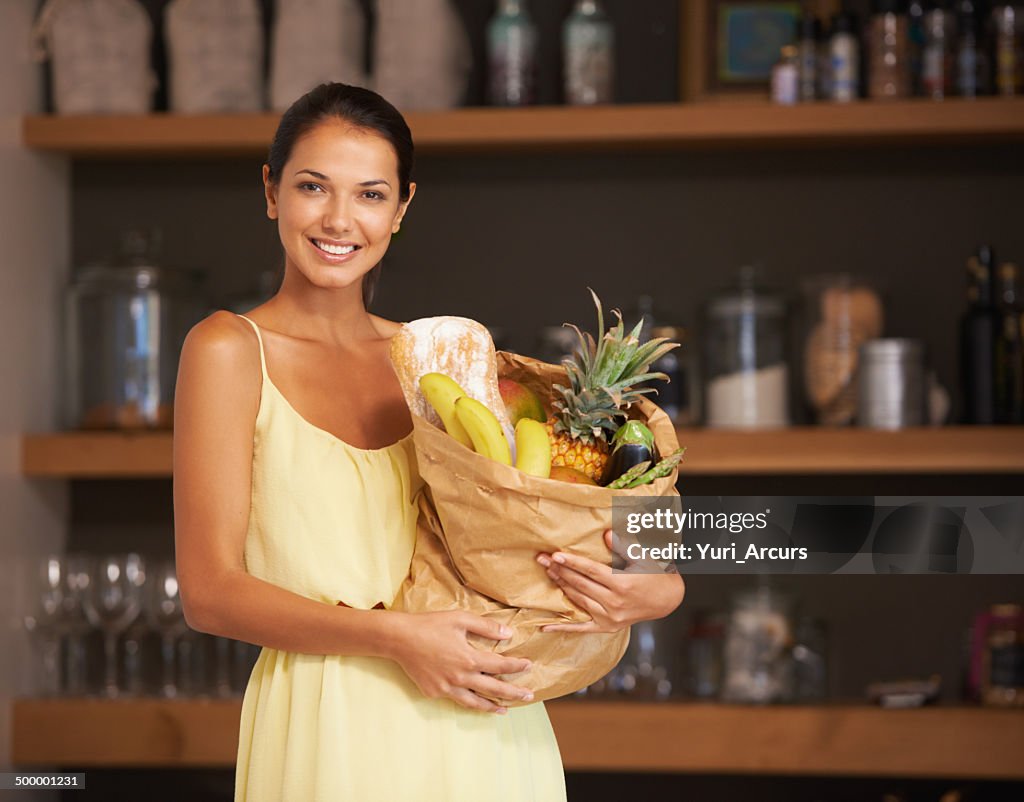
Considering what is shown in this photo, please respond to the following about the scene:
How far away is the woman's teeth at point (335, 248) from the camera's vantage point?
44.8 inches

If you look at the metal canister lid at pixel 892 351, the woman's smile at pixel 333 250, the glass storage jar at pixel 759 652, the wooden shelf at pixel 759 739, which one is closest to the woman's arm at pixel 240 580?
the woman's smile at pixel 333 250

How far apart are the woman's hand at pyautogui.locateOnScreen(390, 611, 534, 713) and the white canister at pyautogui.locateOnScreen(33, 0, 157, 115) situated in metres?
1.65

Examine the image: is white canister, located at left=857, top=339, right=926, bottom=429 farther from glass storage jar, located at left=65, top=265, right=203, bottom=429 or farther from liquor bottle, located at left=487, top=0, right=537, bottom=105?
glass storage jar, located at left=65, top=265, right=203, bottom=429

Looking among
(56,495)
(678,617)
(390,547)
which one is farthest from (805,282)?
(56,495)

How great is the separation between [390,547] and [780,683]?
129 centimetres

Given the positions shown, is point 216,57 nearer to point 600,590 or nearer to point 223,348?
point 223,348

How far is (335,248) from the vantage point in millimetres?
1141

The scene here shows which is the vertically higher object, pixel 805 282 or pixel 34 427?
pixel 805 282

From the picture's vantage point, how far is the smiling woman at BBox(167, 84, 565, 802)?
3.53ft

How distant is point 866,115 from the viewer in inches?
86.3

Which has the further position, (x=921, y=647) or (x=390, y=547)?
(x=921, y=647)

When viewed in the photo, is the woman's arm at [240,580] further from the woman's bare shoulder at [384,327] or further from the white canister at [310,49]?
the white canister at [310,49]

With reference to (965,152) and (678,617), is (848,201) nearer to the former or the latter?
(965,152)

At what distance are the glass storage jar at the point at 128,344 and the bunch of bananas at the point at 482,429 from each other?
4.70 feet
